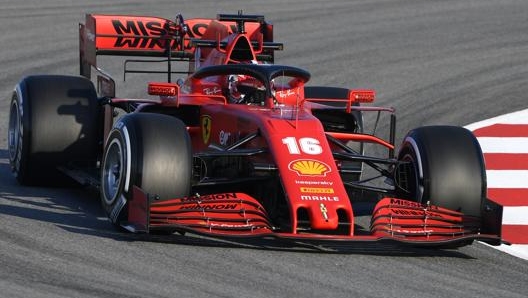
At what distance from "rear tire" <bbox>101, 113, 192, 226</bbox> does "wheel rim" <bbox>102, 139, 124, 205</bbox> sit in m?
0.14

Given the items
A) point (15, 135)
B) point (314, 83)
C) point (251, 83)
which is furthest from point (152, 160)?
point (314, 83)

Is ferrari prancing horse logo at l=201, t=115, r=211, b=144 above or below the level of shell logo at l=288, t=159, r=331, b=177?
above

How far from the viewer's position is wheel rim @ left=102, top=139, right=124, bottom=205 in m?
9.39

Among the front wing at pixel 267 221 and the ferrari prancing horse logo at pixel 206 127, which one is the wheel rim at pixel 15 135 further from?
the front wing at pixel 267 221

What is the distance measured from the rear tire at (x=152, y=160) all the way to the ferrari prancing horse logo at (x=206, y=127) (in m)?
1.13

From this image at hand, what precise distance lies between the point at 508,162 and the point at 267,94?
3.92m

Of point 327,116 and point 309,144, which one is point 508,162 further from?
point 309,144

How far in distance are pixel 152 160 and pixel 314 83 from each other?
843 centimetres

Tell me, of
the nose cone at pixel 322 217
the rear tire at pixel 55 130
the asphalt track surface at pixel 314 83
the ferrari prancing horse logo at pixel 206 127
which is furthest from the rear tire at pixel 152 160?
the rear tire at pixel 55 130

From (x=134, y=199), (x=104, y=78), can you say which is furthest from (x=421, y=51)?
(x=134, y=199)

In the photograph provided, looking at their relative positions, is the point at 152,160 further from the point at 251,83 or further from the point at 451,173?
the point at 451,173

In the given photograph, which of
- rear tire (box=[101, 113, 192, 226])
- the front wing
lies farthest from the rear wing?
the front wing

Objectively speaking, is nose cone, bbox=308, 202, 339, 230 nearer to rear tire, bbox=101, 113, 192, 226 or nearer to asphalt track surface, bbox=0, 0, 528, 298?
asphalt track surface, bbox=0, 0, 528, 298

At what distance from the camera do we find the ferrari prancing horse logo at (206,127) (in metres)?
10.3
